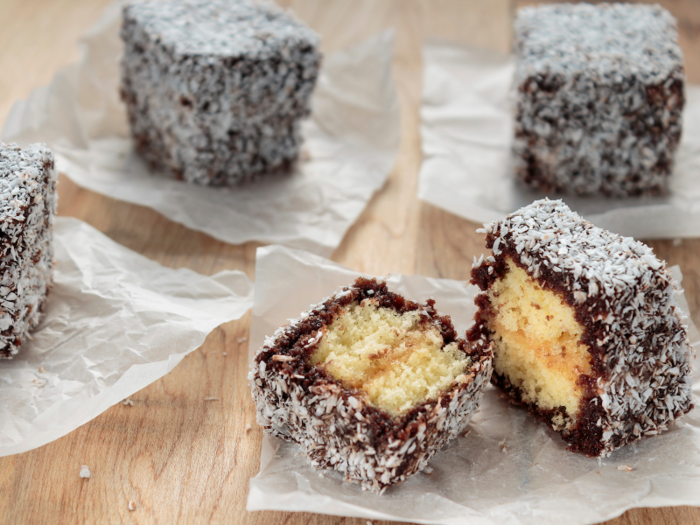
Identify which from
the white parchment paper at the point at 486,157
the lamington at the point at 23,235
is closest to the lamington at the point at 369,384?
the lamington at the point at 23,235

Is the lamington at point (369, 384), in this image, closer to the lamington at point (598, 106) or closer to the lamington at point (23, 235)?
the lamington at point (23, 235)

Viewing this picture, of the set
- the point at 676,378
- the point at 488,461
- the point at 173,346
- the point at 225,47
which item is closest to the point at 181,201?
the point at 225,47

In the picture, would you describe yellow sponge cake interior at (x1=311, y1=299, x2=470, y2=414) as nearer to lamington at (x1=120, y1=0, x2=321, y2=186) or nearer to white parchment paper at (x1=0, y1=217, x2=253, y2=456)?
white parchment paper at (x1=0, y1=217, x2=253, y2=456)

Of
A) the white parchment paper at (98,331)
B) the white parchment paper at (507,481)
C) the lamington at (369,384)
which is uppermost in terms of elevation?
the lamington at (369,384)

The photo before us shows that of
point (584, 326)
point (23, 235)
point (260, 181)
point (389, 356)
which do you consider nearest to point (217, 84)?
point (260, 181)

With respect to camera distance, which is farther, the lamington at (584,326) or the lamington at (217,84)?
the lamington at (217,84)

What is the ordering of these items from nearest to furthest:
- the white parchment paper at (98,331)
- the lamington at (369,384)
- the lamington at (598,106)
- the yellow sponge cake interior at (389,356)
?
the lamington at (369,384)
the yellow sponge cake interior at (389,356)
the white parchment paper at (98,331)
the lamington at (598,106)

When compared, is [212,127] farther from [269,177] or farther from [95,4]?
[95,4]

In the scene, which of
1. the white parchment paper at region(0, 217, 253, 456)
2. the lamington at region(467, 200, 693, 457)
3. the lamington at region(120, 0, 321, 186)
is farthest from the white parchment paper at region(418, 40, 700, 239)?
the white parchment paper at region(0, 217, 253, 456)
